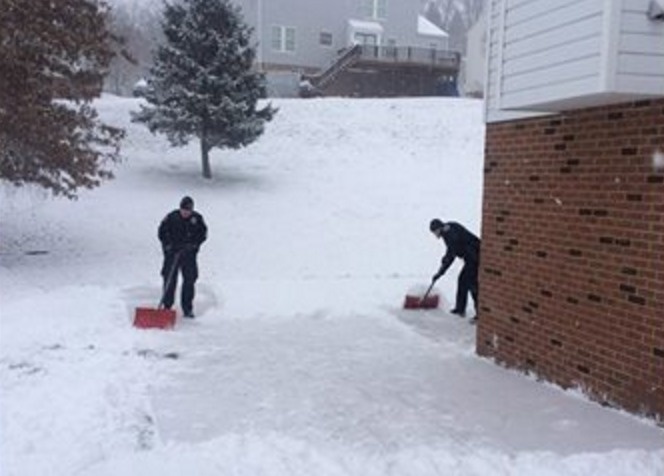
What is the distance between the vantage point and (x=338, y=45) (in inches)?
1924

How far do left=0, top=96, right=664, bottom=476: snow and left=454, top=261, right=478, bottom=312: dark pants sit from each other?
1.11 feet

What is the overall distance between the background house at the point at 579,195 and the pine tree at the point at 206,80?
1541cm

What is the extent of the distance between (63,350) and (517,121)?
5302 millimetres

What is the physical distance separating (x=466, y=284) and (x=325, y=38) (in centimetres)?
3834

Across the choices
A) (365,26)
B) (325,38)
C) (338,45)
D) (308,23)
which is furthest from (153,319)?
(365,26)

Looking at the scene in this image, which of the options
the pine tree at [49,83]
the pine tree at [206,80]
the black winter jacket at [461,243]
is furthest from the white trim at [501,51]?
the pine tree at [206,80]

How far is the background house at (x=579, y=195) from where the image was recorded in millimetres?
6559

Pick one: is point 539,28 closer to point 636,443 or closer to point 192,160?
point 636,443

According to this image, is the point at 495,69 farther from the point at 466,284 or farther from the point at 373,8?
the point at 373,8

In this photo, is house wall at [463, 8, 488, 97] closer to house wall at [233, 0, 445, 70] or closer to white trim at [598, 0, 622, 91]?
house wall at [233, 0, 445, 70]

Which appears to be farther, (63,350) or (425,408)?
(63,350)

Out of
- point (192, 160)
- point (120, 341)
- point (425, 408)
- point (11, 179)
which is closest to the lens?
point (425, 408)

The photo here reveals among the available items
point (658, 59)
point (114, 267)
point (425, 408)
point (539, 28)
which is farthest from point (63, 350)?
point (114, 267)

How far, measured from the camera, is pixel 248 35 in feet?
81.3
